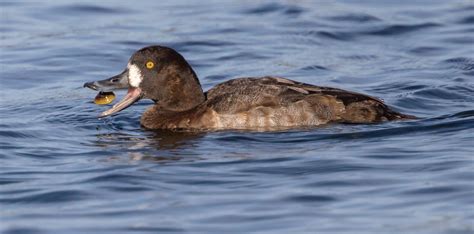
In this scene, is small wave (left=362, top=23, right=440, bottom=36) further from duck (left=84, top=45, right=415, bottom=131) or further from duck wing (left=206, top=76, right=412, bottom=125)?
duck wing (left=206, top=76, right=412, bottom=125)

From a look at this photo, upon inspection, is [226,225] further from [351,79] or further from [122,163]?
[351,79]

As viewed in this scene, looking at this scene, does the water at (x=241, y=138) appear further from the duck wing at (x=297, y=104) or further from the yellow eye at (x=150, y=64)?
the yellow eye at (x=150, y=64)

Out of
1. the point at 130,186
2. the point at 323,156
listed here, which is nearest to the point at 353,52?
the point at 323,156

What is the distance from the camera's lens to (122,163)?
9.92 metres

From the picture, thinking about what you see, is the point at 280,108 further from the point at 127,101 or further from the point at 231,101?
the point at 127,101

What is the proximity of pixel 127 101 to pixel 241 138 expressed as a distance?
1.39 m

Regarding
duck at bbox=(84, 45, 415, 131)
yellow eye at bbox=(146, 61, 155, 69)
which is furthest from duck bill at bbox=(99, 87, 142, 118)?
yellow eye at bbox=(146, 61, 155, 69)

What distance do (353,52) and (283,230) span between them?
840cm

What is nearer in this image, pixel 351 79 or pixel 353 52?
pixel 351 79

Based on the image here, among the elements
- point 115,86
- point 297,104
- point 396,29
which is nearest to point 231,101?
point 297,104

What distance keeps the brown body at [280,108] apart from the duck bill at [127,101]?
2.10 ft

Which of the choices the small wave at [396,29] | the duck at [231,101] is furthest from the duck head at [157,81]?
the small wave at [396,29]

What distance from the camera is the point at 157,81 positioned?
11.5 metres

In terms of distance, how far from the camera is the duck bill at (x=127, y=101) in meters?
11.5
